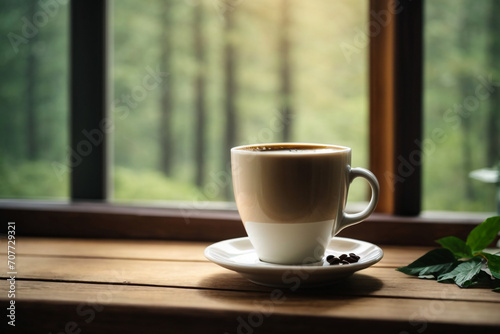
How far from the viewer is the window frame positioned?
102 cm

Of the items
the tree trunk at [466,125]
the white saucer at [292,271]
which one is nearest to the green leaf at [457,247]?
the white saucer at [292,271]

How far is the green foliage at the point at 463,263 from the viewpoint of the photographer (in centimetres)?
74

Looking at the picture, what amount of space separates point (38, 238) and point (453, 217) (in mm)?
874

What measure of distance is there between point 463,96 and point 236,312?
1.52 meters

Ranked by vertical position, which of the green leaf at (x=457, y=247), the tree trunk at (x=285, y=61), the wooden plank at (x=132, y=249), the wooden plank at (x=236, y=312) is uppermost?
the tree trunk at (x=285, y=61)

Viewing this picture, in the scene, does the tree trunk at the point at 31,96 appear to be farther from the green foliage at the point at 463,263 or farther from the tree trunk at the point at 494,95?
the tree trunk at the point at 494,95

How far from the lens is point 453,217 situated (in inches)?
41.5

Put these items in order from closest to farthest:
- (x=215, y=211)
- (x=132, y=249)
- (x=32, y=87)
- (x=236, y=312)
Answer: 1. (x=236, y=312)
2. (x=132, y=249)
3. (x=215, y=211)
4. (x=32, y=87)

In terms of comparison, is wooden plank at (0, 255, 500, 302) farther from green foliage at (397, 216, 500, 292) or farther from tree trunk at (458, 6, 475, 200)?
tree trunk at (458, 6, 475, 200)

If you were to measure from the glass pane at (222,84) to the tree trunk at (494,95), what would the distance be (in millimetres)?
1007

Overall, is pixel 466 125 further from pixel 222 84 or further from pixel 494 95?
pixel 222 84

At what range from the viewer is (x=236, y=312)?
629mm
